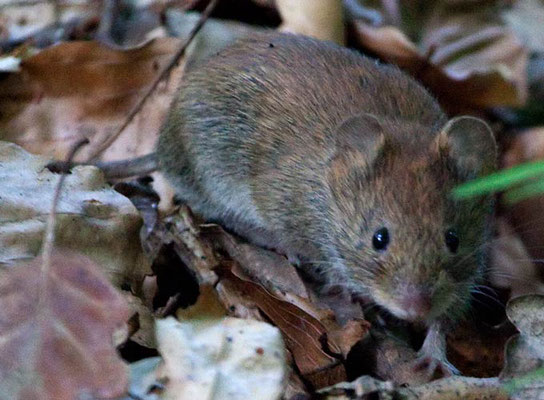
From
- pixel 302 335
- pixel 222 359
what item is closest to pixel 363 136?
pixel 302 335

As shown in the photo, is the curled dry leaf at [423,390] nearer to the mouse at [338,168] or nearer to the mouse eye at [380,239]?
the mouse at [338,168]

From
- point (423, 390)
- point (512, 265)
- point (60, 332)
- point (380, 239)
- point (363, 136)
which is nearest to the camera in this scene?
point (60, 332)

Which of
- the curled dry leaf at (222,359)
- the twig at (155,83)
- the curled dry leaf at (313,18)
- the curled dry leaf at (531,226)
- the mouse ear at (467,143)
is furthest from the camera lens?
the curled dry leaf at (313,18)

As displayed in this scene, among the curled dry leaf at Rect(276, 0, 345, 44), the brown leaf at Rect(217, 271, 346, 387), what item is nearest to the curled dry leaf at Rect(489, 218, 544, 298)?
the brown leaf at Rect(217, 271, 346, 387)

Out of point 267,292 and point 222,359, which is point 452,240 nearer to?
point 267,292

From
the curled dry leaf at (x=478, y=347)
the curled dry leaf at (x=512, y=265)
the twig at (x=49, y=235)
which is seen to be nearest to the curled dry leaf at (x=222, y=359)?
the twig at (x=49, y=235)

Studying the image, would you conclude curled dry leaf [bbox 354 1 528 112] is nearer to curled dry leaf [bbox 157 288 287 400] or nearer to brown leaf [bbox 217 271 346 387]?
brown leaf [bbox 217 271 346 387]

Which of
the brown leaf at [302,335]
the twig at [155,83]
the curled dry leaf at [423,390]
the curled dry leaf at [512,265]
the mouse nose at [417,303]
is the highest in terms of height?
the mouse nose at [417,303]

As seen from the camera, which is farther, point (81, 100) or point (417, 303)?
point (81, 100)
